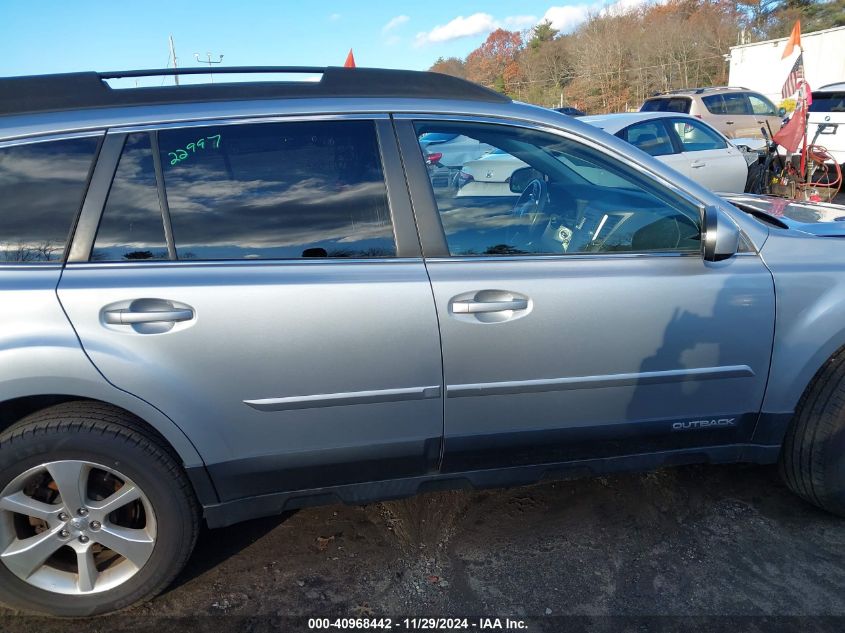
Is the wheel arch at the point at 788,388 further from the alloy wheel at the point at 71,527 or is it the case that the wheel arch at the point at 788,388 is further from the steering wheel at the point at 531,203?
the alloy wheel at the point at 71,527

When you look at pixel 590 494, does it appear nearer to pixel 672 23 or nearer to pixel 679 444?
pixel 679 444

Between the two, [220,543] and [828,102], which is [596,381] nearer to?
[220,543]

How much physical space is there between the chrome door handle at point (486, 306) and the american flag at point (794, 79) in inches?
276

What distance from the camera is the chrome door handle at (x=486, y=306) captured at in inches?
86.3

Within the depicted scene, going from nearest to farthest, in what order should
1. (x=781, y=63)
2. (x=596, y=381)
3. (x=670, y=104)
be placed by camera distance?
(x=596, y=381)
(x=670, y=104)
(x=781, y=63)

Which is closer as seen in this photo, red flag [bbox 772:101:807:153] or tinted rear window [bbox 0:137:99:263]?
tinted rear window [bbox 0:137:99:263]

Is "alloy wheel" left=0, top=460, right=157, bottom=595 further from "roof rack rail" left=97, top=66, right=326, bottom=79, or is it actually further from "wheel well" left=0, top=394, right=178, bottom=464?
"roof rack rail" left=97, top=66, right=326, bottom=79

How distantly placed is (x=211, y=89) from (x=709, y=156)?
725 cm

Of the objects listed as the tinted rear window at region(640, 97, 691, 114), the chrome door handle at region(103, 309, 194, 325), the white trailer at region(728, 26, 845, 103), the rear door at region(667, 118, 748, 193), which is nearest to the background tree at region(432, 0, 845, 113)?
the white trailer at region(728, 26, 845, 103)

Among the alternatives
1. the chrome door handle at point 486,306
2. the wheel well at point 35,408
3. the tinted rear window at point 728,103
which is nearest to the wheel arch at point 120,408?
the wheel well at point 35,408

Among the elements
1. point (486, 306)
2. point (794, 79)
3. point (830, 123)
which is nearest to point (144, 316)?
point (486, 306)

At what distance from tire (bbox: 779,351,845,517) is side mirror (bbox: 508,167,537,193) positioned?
1.46m

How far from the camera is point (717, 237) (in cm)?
229

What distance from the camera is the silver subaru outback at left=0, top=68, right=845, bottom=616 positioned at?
6.75 feet
